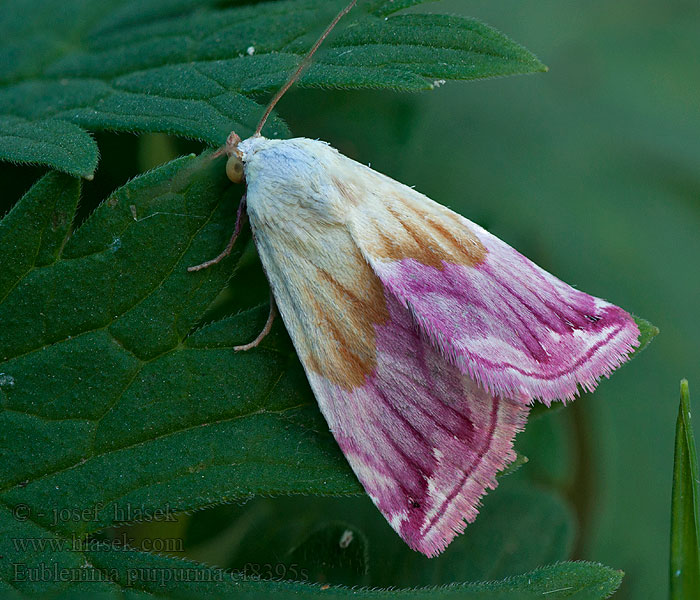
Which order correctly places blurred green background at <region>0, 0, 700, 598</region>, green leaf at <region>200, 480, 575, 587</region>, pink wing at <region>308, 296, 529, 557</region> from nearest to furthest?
1. pink wing at <region>308, 296, 529, 557</region>
2. green leaf at <region>200, 480, 575, 587</region>
3. blurred green background at <region>0, 0, 700, 598</region>

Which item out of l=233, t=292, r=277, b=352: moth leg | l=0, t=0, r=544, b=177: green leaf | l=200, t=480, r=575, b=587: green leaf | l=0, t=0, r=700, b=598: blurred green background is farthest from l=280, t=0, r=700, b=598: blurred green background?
l=233, t=292, r=277, b=352: moth leg

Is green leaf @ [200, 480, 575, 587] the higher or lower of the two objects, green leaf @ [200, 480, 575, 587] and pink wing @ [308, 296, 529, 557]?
the lower

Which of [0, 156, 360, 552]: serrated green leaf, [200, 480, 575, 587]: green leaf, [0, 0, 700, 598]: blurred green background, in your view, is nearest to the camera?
[0, 156, 360, 552]: serrated green leaf

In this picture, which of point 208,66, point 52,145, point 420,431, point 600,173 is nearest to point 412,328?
point 420,431

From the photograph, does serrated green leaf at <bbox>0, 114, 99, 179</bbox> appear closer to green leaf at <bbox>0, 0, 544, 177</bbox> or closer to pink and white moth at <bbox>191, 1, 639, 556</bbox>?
green leaf at <bbox>0, 0, 544, 177</bbox>

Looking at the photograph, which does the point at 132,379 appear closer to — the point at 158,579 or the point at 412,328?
the point at 158,579

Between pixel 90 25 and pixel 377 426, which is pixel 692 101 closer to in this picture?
pixel 377 426

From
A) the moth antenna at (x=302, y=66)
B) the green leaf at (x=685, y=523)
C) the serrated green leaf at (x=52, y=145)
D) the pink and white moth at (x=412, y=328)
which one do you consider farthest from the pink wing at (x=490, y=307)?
the serrated green leaf at (x=52, y=145)

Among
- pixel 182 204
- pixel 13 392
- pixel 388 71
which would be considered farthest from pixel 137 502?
pixel 388 71
